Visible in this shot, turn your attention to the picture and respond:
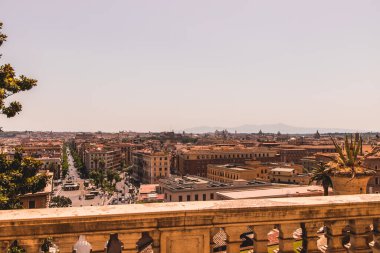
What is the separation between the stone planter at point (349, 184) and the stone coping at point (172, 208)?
16.6 feet

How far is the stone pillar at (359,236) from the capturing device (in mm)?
5051

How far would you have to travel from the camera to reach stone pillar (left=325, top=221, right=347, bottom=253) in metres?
5.00

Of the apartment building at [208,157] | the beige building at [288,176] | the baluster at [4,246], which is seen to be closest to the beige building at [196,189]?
the beige building at [288,176]

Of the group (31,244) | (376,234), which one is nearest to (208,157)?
(376,234)

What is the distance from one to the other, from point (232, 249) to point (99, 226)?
171 cm

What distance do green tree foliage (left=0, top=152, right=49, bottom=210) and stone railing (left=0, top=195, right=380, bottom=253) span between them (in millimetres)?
9920

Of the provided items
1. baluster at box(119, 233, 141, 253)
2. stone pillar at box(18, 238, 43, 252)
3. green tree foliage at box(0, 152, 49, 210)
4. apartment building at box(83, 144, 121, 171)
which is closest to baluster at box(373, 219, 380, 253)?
baluster at box(119, 233, 141, 253)

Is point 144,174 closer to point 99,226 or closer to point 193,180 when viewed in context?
point 193,180

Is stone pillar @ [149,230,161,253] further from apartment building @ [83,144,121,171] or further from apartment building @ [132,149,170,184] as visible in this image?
apartment building @ [83,144,121,171]

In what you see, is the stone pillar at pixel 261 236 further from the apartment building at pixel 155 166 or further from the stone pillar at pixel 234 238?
the apartment building at pixel 155 166

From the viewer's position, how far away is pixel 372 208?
517 cm

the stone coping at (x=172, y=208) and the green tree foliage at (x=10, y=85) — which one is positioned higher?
the green tree foliage at (x=10, y=85)

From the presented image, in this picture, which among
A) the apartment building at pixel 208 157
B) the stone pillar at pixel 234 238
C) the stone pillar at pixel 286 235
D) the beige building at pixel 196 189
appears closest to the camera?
the stone pillar at pixel 234 238

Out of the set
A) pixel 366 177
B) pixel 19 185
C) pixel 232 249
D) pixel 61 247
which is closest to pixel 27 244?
pixel 61 247
